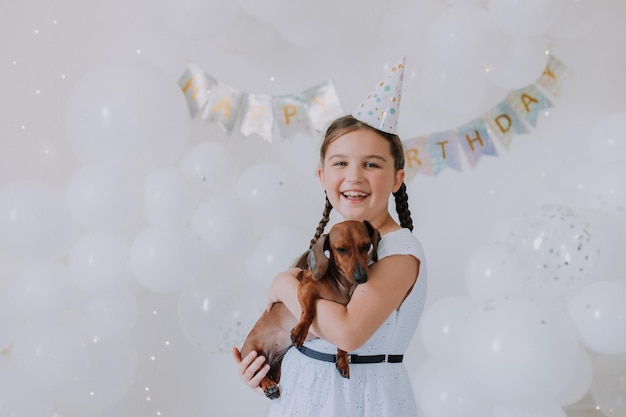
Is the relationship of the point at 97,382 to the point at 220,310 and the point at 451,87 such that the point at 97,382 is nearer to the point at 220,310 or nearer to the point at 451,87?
the point at 220,310

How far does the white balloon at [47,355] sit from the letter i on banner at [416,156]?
5.36ft

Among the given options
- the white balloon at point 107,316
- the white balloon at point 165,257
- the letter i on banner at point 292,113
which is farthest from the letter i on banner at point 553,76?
the white balloon at point 107,316

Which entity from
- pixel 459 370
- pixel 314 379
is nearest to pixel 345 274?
pixel 314 379

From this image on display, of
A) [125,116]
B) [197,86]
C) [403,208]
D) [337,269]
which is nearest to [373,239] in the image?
[337,269]

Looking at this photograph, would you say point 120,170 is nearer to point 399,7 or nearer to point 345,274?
point 399,7

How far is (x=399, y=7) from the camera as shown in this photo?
312cm

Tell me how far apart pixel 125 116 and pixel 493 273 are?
1.45m

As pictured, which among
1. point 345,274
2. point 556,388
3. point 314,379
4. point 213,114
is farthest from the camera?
point 213,114

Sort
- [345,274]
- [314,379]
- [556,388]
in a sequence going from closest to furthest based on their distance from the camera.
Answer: [345,274] → [314,379] → [556,388]

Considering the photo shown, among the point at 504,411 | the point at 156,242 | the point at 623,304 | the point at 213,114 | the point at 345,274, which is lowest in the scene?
the point at 504,411

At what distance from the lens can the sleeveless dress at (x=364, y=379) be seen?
1.29 metres

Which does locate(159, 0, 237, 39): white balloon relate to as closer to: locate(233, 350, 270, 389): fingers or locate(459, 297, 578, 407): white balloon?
locate(459, 297, 578, 407): white balloon

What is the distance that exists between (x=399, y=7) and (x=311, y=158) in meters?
0.80

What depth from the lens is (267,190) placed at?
2.96 m
